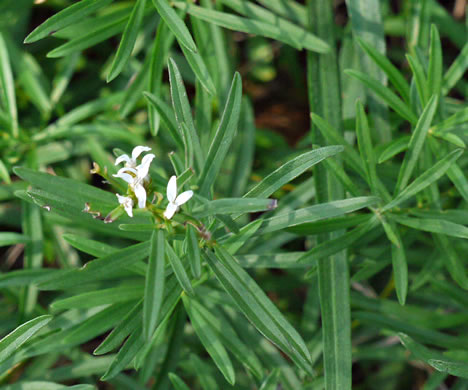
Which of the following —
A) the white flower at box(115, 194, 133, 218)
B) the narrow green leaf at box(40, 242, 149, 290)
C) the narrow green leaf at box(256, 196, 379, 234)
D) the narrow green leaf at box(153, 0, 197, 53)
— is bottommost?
the narrow green leaf at box(256, 196, 379, 234)

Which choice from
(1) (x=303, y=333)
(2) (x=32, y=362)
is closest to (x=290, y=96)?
(1) (x=303, y=333)

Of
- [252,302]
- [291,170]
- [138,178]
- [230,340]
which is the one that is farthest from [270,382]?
[138,178]

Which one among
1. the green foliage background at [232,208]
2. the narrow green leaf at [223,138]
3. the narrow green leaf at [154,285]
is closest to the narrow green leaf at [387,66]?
the green foliage background at [232,208]

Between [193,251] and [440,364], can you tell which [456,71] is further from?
[193,251]

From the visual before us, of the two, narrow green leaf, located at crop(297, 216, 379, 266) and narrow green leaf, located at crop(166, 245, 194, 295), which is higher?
narrow green leaf, located at crop(166, 245, 194, 295)

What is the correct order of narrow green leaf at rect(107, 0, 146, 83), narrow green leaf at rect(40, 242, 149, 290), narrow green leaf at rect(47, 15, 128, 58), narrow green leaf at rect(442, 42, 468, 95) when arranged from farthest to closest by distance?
narrow green leaf at rect(442, 42, 468, 95) → narrow green leaf at rect(47, 15, 128, 58) → narrow green leaf at rect(107, 0, 146, 83) → narrow green leaf at rect(40, 242, 149, 290)

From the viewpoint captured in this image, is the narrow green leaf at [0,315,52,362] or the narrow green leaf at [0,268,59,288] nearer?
the narrow green leaf at [0,315,52,362]

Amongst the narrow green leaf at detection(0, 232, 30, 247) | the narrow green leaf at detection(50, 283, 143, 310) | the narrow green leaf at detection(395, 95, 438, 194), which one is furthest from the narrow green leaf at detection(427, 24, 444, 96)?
the narrow green leaf at detection(0, 232, 30, 247)

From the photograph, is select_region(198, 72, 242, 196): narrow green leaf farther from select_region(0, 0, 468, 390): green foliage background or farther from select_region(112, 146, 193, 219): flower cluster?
select_region(112, 146, 193, 219): flower cluster
